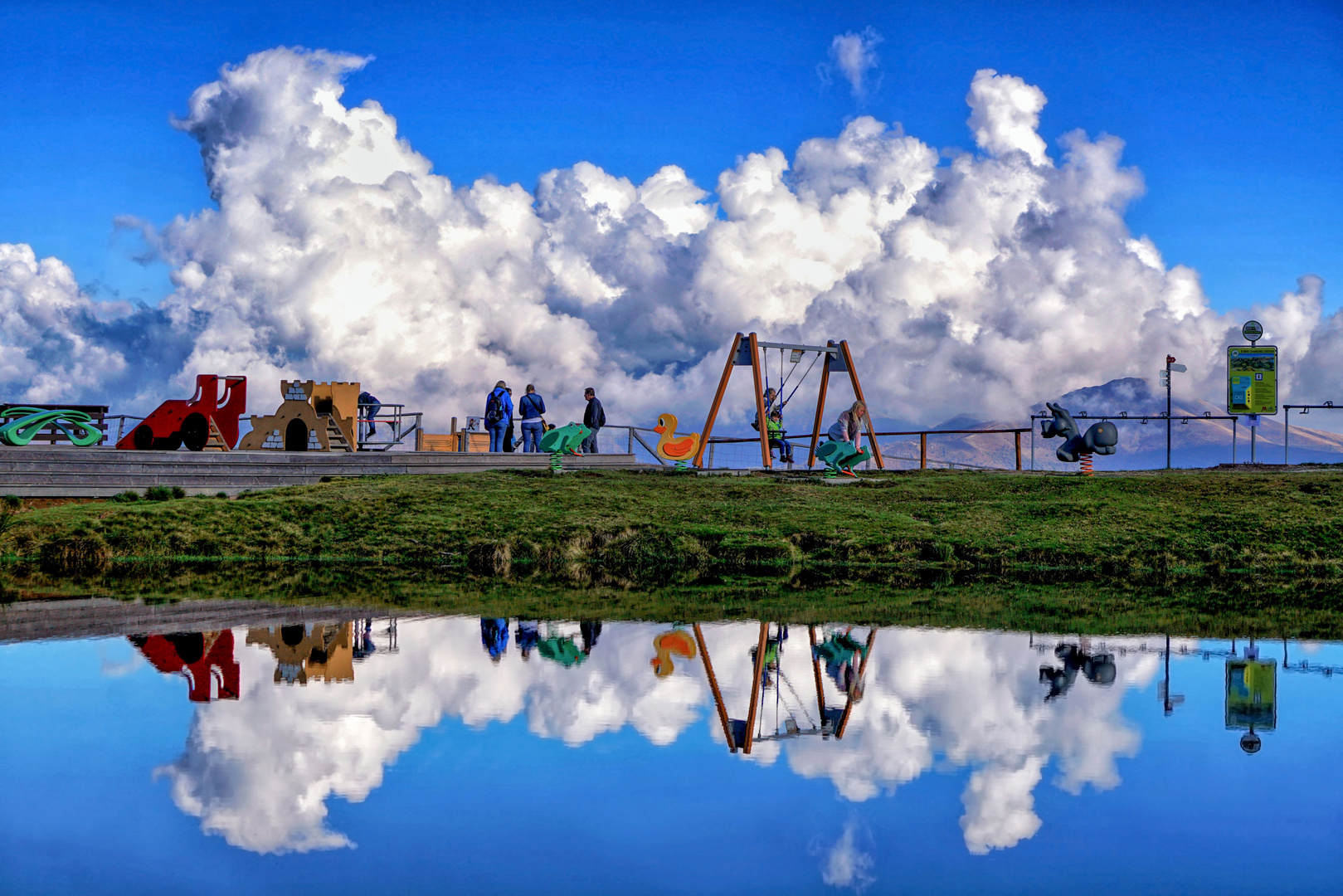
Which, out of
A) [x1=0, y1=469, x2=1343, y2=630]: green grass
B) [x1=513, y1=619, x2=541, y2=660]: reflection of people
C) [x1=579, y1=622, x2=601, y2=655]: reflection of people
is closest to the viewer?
[x1=513, y1=619, x2=541, y2=660]: reflection of people

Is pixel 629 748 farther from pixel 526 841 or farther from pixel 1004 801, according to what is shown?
pixel 1004 801

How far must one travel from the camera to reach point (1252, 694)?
350 inches

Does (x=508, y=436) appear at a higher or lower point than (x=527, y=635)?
higher

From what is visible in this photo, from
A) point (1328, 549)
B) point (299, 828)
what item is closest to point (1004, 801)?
point (299, 828)

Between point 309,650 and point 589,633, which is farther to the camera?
point 589,633

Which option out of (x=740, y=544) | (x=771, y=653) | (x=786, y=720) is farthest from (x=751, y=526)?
(x=786, y=720)

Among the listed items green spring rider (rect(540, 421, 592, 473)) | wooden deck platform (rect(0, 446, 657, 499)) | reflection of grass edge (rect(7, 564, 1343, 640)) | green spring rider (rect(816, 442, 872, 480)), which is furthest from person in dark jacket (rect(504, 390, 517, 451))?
reflection of grass edge (rect(7, 564, 1343, 640))

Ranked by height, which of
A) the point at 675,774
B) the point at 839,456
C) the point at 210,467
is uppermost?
the point at 839,456

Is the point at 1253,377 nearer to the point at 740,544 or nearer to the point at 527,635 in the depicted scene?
the point at 740,544

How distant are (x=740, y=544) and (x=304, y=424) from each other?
16.7 meters

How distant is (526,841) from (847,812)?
1.58m

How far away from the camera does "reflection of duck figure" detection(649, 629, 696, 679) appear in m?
9.65

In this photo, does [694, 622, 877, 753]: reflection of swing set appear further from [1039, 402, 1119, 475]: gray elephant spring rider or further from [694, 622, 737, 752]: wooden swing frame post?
[1039, 402, 1119, 475]: gray elephant spring rider

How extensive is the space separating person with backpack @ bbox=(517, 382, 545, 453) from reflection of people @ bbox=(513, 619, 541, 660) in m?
18.6
